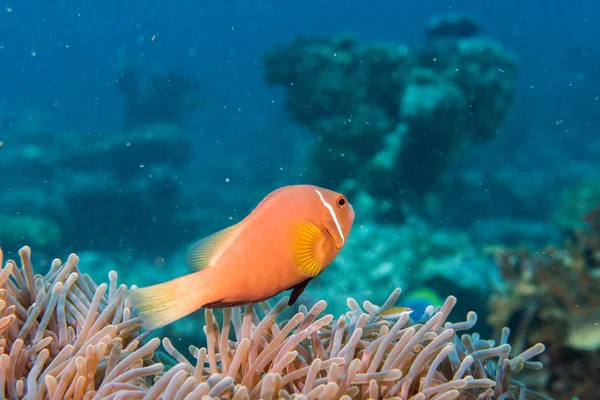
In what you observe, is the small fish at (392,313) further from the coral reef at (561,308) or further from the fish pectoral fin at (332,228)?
the coral reef at (561,308)

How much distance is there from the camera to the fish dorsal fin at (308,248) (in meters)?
1.33

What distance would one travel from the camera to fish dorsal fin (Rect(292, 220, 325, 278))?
1332 mm

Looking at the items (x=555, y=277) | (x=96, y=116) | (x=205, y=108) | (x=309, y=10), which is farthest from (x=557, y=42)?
(x=309, y=10)

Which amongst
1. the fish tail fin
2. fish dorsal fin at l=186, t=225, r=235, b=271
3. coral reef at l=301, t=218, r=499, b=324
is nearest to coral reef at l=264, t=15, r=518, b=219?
coral reef at l=301, t=218, r=499, b=324

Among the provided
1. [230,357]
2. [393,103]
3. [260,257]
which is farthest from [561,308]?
[393,103]

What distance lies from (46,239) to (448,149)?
7.80 metres

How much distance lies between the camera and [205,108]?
15992mm

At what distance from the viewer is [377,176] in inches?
300

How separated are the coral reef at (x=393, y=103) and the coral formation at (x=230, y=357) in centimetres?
573

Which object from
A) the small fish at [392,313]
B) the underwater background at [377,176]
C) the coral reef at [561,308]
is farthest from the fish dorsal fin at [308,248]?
the coral reef at [561,308]

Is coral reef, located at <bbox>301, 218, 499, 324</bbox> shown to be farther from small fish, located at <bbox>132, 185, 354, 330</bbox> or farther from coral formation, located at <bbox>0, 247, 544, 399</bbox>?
small fish, located at <bbox>132, 185, 354, 330</bbox>

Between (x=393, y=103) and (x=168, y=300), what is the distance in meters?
7.99

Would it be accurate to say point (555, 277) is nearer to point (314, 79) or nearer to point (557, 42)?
point (314, 79)

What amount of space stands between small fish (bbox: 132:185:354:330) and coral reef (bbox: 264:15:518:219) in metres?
6.06
